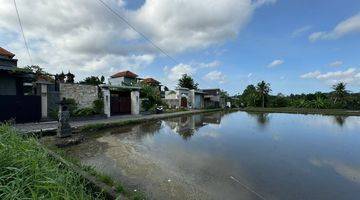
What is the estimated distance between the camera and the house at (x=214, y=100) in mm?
48609

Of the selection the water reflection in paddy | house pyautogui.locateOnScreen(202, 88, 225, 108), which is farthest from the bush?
house pyautogui.locateOnScreen(202, 88, 225, 108)

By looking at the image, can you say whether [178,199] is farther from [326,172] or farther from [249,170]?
[326,172]

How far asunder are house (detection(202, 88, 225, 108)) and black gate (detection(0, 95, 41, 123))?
34339 mm

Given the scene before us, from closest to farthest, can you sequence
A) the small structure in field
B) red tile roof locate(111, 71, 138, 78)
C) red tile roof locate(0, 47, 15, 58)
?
the small structure in field < red tile roof locate(0, 47, 15, 58) < red tile roof locate(111, 71, 138, 78)

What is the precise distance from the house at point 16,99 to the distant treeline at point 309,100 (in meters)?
47.4

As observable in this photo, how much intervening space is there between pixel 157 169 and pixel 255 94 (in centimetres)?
5240

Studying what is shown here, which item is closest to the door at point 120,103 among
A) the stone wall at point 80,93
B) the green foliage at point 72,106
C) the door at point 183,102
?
the stone wall at point 80,93

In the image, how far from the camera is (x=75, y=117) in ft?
55.7

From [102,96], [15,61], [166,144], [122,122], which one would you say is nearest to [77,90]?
[102,96]

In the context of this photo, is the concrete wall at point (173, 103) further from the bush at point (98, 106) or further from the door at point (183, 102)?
the bush at point (98, 106)

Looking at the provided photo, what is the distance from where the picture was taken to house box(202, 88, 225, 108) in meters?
48.6

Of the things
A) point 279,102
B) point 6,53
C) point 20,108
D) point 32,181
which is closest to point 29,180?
point 32,181

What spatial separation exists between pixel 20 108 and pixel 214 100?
40.4 meters

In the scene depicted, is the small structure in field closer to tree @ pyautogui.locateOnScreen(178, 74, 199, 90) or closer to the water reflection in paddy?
the water reflection in paddy
